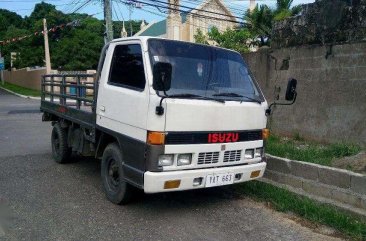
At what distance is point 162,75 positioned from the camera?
173 inches

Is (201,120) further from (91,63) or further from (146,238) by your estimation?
(91,63)

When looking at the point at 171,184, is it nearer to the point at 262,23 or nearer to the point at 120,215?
the point at 120,215

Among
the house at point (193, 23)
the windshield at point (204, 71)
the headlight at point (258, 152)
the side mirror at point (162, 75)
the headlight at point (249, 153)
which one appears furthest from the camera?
the house at point (193, 23)

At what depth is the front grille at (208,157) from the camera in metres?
4.80

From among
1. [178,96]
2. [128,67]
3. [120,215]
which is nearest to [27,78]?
[128,67]

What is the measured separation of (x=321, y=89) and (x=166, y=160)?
4.80 meters

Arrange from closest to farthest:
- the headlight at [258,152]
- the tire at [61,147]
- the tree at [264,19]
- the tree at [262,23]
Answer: the headlight at [258,152] → the tire at [61,147] → the tree at [264,19] → the tree at [262,23]

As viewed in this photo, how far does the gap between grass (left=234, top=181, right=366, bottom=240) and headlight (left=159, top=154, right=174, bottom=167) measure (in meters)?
1.65

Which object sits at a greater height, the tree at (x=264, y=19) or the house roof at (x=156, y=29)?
the house roof at (x=156, y=29)

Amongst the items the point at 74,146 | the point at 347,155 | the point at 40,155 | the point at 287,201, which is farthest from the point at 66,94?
the point at 347,155

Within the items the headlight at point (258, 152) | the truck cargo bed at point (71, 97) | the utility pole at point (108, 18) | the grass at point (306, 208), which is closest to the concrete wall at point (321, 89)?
the grass at point (306, 208)

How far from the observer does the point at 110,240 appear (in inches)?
170

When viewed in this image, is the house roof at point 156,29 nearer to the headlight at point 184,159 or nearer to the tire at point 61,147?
the tire at point 61,147

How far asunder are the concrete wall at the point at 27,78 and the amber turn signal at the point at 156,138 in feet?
107
